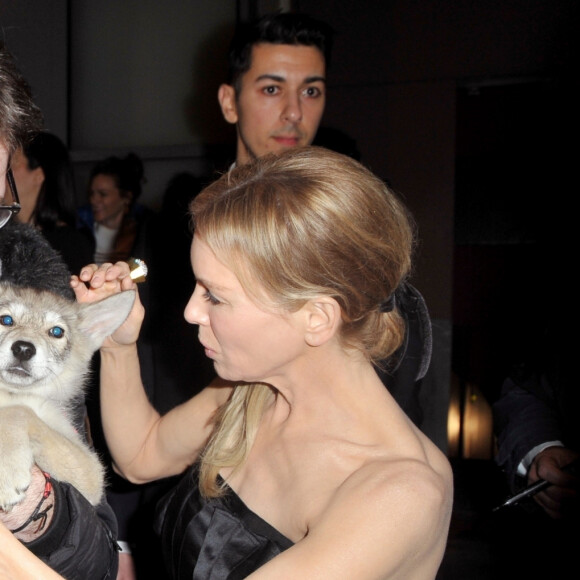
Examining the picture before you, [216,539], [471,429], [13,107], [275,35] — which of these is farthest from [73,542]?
[471,429]

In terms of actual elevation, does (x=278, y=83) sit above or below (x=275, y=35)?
below

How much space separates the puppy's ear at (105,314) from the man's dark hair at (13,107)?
38 cm

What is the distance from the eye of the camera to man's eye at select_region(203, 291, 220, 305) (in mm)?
1351

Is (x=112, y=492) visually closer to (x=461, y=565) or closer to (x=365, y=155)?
(x=461, y=565)

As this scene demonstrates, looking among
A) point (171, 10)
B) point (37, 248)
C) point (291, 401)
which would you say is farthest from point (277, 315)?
point (171, 10)

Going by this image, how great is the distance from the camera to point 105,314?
5.34ft

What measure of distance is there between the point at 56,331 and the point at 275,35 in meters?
1.30

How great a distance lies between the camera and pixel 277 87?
239 centimetres

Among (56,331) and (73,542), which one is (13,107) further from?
(73,542)

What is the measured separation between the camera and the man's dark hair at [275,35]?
2410mm

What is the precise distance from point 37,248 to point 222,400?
0.59m

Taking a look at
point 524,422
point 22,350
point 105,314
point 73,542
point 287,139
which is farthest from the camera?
point 287,139

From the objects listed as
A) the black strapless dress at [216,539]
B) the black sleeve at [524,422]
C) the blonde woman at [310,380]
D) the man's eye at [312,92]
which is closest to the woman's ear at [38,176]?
the man's eye at [312,92]

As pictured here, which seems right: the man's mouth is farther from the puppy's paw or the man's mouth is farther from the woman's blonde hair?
the puppy's paw
